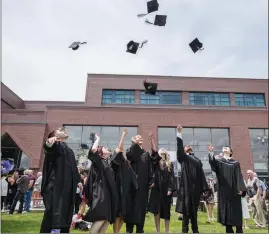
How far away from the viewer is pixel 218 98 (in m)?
33.5

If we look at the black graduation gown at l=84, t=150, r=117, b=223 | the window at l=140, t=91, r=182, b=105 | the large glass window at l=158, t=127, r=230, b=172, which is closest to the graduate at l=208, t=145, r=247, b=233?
the black graduation gown at l=84, t=150, r=117, b=223

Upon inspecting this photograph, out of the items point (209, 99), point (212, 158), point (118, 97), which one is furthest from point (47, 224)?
point (209, 99)

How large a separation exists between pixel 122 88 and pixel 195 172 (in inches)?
1078

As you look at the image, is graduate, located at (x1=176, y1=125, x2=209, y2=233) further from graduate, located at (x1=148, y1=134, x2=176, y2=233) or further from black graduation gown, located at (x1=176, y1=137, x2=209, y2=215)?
graduate, located at (x1=148, y1=134, x2=176, y2=233)

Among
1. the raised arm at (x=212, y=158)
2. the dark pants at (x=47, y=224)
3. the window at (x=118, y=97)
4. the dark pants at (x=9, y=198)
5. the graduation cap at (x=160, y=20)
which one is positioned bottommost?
the dark pants at (x=47, y=224)

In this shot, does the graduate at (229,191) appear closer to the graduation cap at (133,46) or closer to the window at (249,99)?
the graduation cap at (133,46)

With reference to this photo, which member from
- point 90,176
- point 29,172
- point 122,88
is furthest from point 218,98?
point 90,176

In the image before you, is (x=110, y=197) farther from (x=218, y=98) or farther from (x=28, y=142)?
(x=218, y=98)

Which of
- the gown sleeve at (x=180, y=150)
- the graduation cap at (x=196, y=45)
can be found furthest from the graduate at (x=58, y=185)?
the graduation cap at (x=196, y=45)

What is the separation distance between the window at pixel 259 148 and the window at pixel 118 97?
1296 cm

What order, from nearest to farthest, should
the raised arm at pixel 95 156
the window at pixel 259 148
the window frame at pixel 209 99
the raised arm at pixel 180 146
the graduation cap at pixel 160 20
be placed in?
the raised arm at pixel 95 156 → the raised arm at pixel 180 146 → the graduation cap at pixel 160 20 → the window at pixel 259 148 → the window frame at pixel 209 99

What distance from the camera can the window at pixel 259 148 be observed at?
83.6 ft

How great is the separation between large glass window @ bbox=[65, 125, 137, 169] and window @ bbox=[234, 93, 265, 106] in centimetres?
1474

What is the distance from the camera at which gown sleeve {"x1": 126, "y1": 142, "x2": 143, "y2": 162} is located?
17.8ft
